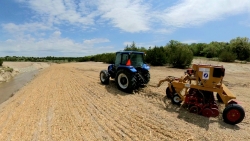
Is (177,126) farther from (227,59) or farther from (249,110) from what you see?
(227,59)

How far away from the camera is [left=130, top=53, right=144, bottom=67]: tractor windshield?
8.58 m

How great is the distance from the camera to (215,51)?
29781 mm

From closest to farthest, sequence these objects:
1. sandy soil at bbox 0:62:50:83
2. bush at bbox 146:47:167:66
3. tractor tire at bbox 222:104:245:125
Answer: tractor tire at bbox 222:104:245:125 → sandy soil at bbox 0:62:50:83 → bush at bbox 146:47:167:66

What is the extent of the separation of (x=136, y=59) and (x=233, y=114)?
15.9 ft

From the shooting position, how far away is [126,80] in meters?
8.20

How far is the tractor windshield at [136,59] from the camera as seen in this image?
8.58 metres

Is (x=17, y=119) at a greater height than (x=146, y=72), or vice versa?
(x=146, y=72)

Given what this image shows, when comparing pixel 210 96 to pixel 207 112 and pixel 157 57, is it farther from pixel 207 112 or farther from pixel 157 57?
pixel 157 57

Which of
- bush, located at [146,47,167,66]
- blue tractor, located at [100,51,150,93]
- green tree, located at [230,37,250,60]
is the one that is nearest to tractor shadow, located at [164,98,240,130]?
blue tractor, located at [100,51,150,93]

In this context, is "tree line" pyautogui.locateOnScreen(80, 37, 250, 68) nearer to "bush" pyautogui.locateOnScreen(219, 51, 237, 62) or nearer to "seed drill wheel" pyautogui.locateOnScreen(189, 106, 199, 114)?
"bush" pyautogui.locateOnScreen(219, 51, 237, 62)

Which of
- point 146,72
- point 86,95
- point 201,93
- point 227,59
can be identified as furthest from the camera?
point 227,59

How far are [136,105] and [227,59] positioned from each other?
20.4 metres

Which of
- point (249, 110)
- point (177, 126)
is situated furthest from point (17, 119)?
point (249, 110)

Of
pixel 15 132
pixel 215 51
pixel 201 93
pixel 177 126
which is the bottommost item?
pixel 15 132
